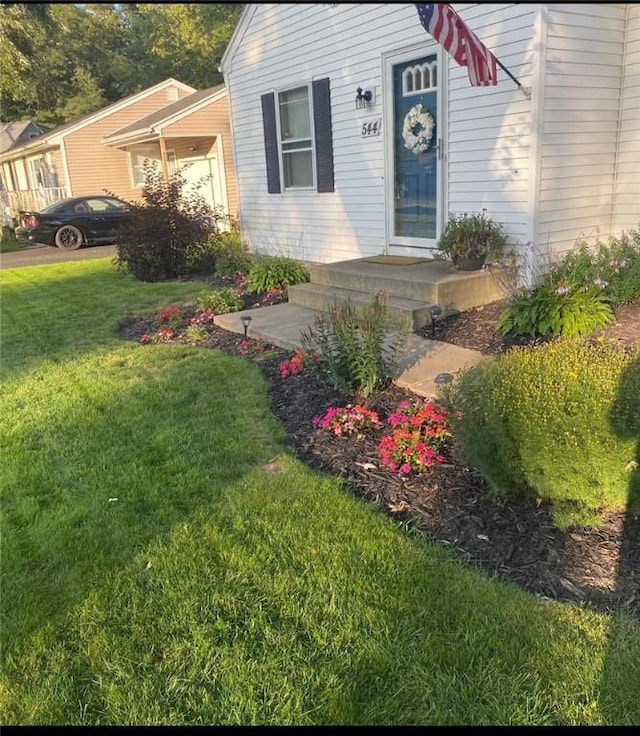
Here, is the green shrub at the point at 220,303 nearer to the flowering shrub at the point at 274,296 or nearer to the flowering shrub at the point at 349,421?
the flowering shrub at the point at 274,296

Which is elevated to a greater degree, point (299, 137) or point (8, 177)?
point (8, 177)

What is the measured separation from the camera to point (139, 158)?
2211 cm

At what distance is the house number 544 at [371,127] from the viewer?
25.1 feet

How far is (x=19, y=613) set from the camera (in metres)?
2.28

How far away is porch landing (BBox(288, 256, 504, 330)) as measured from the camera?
580 centimetres

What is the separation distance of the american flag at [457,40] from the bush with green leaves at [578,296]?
1761mm

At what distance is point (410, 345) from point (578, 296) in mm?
1407

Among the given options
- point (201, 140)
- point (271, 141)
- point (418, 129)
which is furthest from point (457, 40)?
point (201, 140)

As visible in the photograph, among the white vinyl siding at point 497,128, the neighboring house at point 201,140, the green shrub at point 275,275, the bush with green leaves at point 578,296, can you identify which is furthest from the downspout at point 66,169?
the bush with green leaves at point 578,296

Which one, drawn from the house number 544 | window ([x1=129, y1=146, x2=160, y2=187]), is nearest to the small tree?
the house number 544

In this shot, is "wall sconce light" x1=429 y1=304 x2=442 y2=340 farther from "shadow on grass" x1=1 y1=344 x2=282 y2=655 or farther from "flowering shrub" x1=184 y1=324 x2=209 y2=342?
"flowering shrub" x1=184 y1=324 x2=209 y2=342

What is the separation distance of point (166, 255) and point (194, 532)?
781 cm

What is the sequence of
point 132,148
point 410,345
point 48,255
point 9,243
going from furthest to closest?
point 132,148
point 9,243
point 48,255
point 410,345

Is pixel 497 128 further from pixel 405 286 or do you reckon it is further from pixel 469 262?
pixel 405 286
